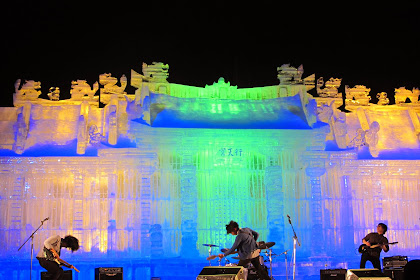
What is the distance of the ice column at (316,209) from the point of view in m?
15.0

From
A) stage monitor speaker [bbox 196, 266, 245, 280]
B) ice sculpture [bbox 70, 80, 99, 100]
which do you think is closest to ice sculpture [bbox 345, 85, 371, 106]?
ice sculpture [bbox 70, 80, 99, 100]

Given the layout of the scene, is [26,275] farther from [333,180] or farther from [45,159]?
[333,180]

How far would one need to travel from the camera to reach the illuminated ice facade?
14789 mm

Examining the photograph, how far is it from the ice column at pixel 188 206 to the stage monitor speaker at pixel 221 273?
6318 mm

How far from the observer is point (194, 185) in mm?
14867

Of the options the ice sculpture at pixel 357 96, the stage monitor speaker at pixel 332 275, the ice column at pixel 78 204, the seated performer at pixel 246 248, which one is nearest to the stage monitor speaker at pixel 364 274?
the seated performer at pixel 246 248

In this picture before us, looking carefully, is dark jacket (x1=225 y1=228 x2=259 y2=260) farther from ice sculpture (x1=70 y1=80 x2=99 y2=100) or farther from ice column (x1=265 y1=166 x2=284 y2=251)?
ice sculpture (x1=70 y1=80 x2=99 y2=100)

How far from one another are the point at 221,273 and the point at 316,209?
25.8 ft

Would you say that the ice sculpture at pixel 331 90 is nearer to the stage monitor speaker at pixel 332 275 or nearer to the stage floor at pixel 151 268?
the stage floor at pixel 151 268

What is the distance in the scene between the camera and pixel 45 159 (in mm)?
15109

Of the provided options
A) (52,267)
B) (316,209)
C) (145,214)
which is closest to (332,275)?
(316,209)

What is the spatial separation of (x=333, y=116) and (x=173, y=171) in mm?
6006

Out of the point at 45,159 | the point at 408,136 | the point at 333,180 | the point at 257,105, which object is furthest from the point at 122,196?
the point at 408,136

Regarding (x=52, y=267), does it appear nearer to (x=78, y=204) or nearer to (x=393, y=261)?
(x=78, y=204)
